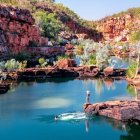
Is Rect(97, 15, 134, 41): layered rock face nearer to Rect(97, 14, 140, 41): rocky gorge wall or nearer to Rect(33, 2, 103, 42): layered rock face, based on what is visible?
Rect(97, 14, 140, 41): rocky gorge wall

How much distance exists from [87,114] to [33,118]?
502cm

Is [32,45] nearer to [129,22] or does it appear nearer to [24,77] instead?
[24,77]

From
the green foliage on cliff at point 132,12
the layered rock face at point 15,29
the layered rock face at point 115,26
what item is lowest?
the layered rock face at point 15,29

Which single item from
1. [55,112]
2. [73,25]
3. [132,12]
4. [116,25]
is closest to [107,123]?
[55,112]

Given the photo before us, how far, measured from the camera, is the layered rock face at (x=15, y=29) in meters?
89.7

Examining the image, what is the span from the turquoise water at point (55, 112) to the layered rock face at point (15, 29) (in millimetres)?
29646

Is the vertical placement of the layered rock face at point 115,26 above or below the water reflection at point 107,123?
above

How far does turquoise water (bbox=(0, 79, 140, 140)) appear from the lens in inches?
1364

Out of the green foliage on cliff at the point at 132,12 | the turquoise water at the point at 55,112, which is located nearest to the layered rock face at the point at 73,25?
the green foliage on cliff at the point at 132,12

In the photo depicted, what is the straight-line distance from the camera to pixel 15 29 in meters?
94.0

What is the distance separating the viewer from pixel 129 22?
571 ft

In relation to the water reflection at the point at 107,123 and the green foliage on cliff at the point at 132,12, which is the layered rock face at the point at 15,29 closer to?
the water reflection at the point at 107,123

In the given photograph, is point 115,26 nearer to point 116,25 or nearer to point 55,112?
point 116,25

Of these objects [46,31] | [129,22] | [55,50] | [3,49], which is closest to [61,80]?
[3,49]
